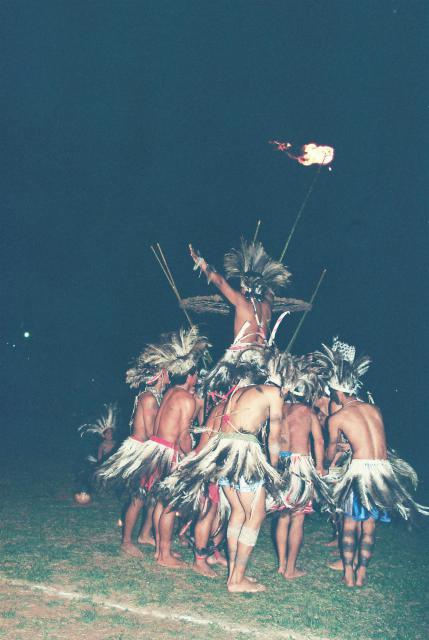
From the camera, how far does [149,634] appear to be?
3410mm

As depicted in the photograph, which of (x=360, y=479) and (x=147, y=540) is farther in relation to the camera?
(x=147, y=540)

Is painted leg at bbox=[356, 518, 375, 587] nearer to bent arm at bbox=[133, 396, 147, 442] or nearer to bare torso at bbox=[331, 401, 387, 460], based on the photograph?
bare torso at bbox=[331, 401, 387, 460]

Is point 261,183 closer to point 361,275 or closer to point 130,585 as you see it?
point 361,275

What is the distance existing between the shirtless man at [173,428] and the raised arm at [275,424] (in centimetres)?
81

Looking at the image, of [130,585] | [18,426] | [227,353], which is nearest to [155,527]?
[130,585]

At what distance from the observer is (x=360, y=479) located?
4.55 metres

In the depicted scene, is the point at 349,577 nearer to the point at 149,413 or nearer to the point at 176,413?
the point at 176,413

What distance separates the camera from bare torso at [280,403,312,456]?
4.73 meters

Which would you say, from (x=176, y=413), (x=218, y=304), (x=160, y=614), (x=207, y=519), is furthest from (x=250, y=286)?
(x=160, y=614)

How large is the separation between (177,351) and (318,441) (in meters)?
1.38

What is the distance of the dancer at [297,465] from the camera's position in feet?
15.0

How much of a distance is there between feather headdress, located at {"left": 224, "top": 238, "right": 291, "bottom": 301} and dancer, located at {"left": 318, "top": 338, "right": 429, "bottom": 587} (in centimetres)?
99

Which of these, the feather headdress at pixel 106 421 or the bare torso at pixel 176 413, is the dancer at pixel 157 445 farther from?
the feather headdress at pixel 106 421

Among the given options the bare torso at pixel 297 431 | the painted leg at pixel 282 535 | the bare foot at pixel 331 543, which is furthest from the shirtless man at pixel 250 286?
the bare foot at pixel 331 543
